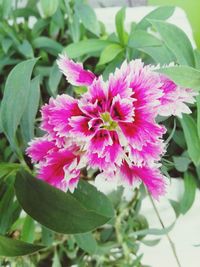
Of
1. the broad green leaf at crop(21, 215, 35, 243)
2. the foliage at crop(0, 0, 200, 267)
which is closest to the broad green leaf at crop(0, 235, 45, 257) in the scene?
the foliage at crop(0, 0, 200, 267)

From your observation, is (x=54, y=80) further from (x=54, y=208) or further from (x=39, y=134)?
(x=54, y=208)

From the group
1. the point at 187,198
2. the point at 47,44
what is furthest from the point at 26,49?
the point at 187,198

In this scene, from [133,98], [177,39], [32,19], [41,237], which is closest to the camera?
[133,98]

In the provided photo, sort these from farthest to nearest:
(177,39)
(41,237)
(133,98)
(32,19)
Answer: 1. (32,19)
2. (41,237)
3. (177,39)
4. (133,98)

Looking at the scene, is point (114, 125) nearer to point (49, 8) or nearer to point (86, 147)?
point (86, 147)

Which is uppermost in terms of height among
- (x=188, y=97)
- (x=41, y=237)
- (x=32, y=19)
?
(x=188, y=97)

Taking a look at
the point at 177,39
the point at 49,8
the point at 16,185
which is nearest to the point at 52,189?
the point at 16,185

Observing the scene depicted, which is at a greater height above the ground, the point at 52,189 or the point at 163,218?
the point at 52,189

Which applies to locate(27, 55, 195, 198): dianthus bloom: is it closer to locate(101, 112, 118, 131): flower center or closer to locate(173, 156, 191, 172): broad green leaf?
locate(101, 112, 118, 131): flower center
